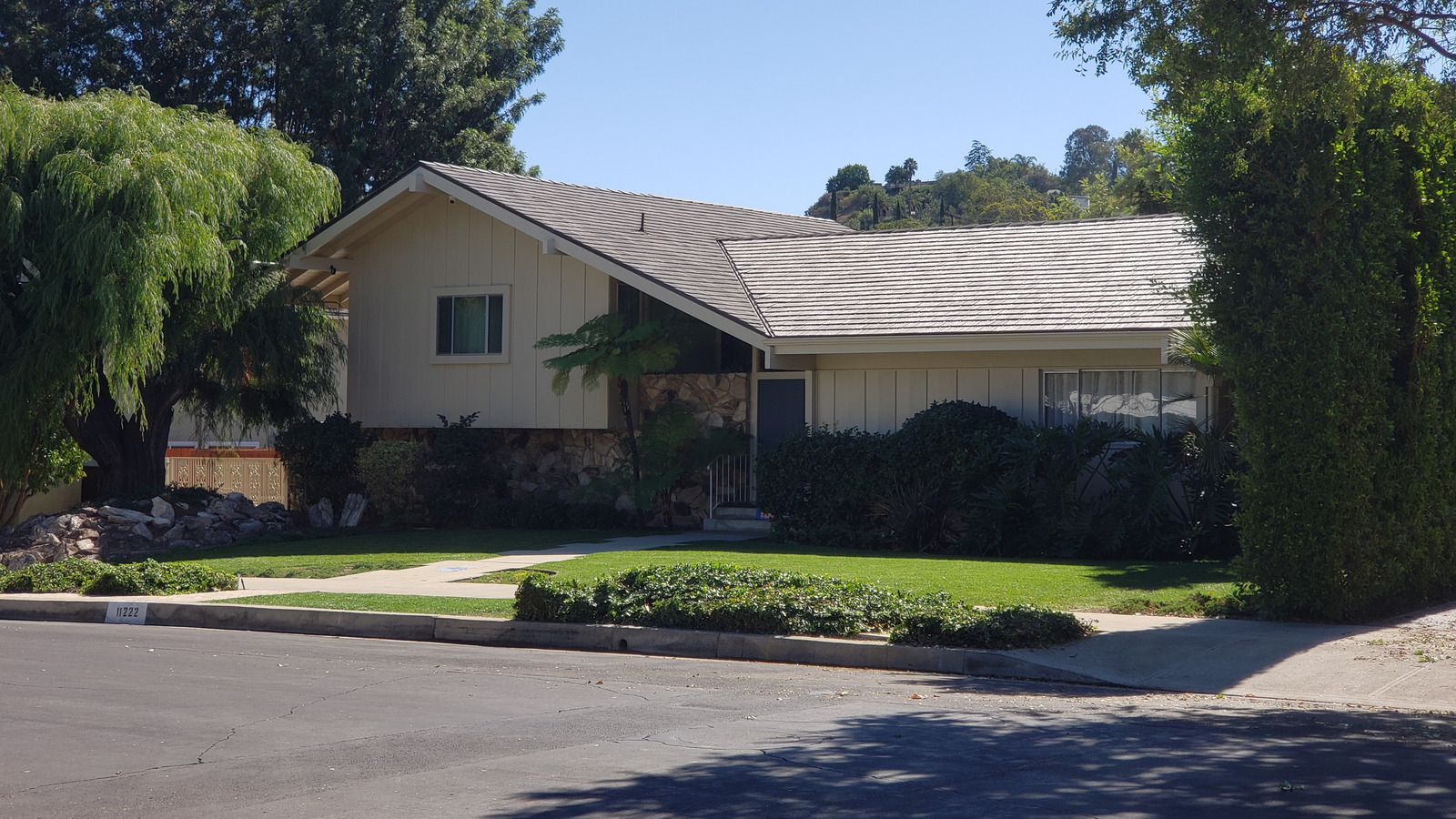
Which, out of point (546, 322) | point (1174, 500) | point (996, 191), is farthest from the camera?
point (996, 191)

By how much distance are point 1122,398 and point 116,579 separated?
12.3 meters

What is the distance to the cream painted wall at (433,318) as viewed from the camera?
21.6 meters

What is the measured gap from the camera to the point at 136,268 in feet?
56.5

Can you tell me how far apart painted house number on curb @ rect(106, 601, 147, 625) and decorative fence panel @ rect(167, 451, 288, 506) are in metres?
11.2

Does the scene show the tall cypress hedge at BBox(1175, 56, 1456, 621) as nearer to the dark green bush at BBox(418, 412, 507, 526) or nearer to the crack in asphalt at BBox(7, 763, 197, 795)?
the crack in asphalt at BBox(7, 763, 197, 795)

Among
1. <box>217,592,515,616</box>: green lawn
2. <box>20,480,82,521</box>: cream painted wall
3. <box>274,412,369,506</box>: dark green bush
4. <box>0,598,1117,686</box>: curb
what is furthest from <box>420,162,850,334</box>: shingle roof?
<box>0,598,1117,686</box>: curb

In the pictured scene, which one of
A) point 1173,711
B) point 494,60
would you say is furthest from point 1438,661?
point 494,60

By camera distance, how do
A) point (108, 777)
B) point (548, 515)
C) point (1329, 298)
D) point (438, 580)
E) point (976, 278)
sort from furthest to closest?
point (548, 515)
point (976, 278)
point (438, 580)
point (1329, 298)
point (108, 777)

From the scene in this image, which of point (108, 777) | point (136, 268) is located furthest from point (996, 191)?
point (108, 777)

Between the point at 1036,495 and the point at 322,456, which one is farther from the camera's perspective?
the point at 322,456

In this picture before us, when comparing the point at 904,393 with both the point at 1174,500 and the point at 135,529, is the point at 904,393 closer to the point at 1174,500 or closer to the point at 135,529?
the point at 1174,500

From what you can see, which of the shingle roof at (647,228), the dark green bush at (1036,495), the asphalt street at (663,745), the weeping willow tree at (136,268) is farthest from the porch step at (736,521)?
the asphalt street at (663,745)

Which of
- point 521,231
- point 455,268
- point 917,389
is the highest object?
point 521,231

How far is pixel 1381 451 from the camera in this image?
1090 cm
